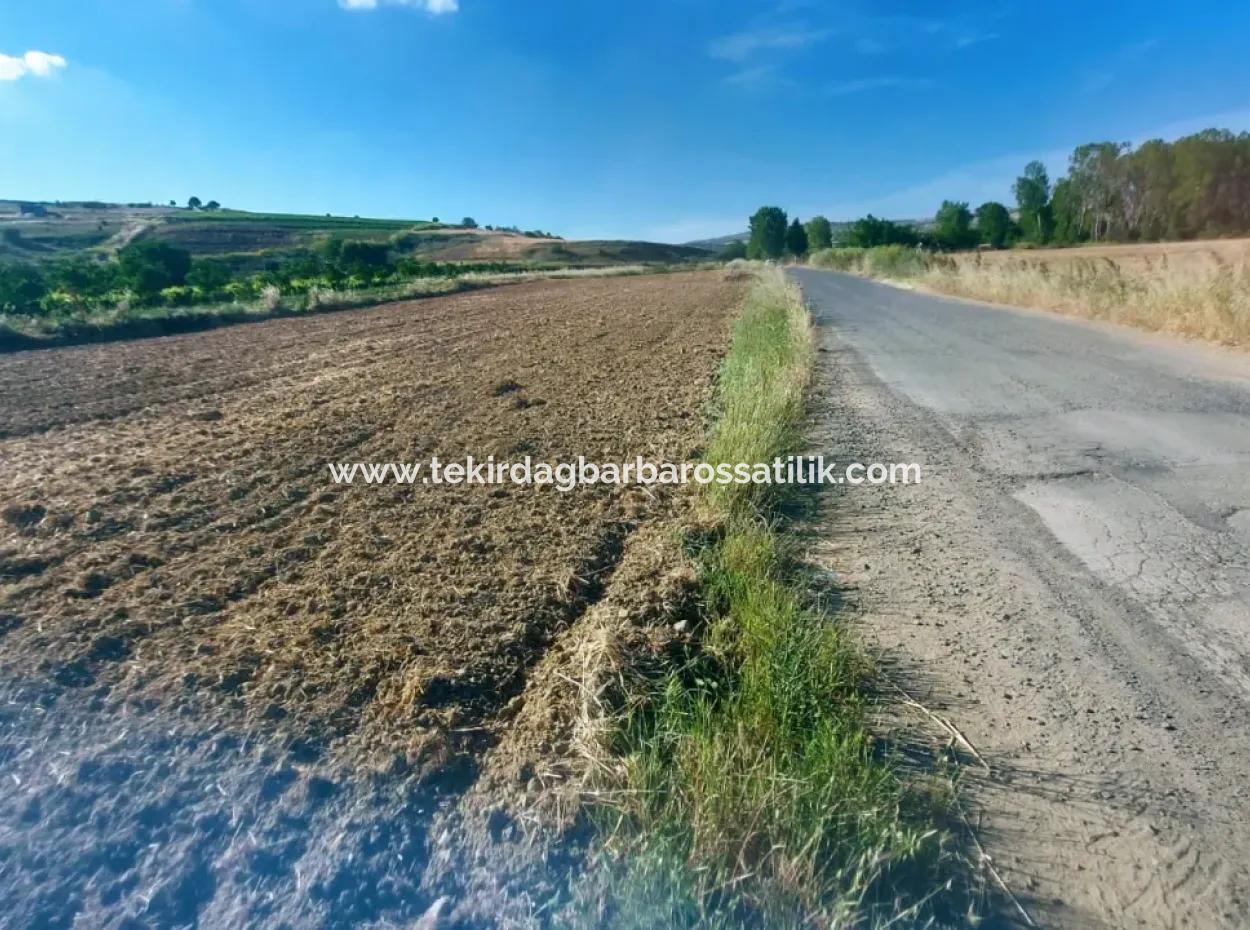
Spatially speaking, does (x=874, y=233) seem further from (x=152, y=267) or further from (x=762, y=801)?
(x=762, y=801)

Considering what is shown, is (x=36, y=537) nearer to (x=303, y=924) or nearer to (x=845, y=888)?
(x=303, y=924)

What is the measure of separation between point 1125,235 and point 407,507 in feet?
256

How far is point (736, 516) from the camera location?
513 cm

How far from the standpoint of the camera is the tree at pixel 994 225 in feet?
289

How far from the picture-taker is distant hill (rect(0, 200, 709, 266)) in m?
65.4

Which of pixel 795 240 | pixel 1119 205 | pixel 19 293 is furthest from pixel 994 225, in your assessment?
pixel 19 293

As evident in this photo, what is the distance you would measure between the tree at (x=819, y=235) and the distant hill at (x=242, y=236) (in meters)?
23.1

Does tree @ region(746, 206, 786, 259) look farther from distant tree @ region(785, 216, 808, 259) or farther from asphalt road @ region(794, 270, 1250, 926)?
asphalt road @ region(794, 270, 1250, 926)

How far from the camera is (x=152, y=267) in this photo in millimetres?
34281

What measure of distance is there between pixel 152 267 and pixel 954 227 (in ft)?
293

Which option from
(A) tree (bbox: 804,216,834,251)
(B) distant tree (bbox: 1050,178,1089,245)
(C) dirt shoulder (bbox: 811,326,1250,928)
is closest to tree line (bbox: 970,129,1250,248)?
(B) distant tree (bbox: 1050,178,1089,245)

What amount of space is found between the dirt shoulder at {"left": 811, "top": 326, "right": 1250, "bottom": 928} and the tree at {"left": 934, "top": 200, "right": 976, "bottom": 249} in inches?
3515

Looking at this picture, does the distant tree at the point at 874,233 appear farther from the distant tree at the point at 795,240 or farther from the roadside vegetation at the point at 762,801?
the roadside vegetation at the point at 762,801

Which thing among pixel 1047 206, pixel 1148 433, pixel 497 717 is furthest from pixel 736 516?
pixel 1047 206
